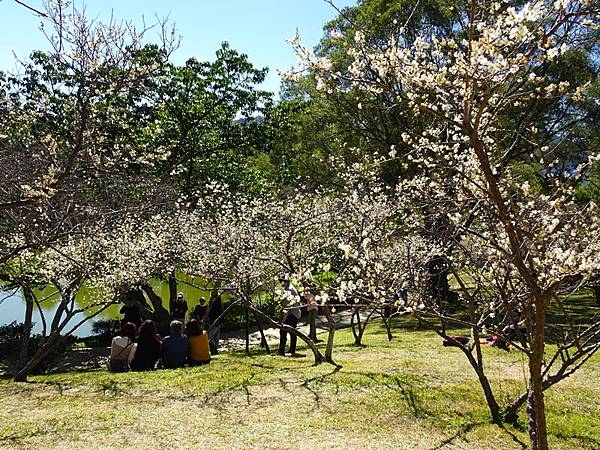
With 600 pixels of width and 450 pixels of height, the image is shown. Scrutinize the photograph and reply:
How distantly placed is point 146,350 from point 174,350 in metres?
0.47

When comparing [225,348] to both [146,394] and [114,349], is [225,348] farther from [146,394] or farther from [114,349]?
[146,394]

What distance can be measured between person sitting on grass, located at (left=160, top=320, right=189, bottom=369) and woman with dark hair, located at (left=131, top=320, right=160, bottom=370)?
166 mm

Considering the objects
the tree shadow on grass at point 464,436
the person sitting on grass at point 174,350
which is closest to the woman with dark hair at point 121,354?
the person sitting on grass at point 174,350

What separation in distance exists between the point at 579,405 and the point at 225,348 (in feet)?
29.7

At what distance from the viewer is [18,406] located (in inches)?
263

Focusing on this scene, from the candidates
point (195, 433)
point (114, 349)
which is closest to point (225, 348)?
point (114, 349)

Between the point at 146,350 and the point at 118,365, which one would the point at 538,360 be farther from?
the point at 118,365

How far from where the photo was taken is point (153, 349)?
29.5 ft

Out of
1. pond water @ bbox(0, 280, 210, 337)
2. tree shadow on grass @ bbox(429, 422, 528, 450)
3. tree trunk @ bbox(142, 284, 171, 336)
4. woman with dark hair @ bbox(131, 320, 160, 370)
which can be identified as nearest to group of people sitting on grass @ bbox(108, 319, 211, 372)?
woman with dark hair @ bbox(131, 320, 160, 370)

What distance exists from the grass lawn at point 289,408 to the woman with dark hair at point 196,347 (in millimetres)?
358

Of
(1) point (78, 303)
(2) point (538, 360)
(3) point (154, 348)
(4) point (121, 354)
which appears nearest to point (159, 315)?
(3) point (154, 348)

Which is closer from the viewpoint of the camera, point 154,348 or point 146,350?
point 146,350

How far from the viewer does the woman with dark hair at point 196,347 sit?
9148 mm

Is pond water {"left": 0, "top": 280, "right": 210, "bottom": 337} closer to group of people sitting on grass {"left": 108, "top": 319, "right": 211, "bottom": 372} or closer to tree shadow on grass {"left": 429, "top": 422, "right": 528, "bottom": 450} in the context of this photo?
group of people sitting on grass {"left": 108, "top": 319, "right": 211, "bottom": 372}
